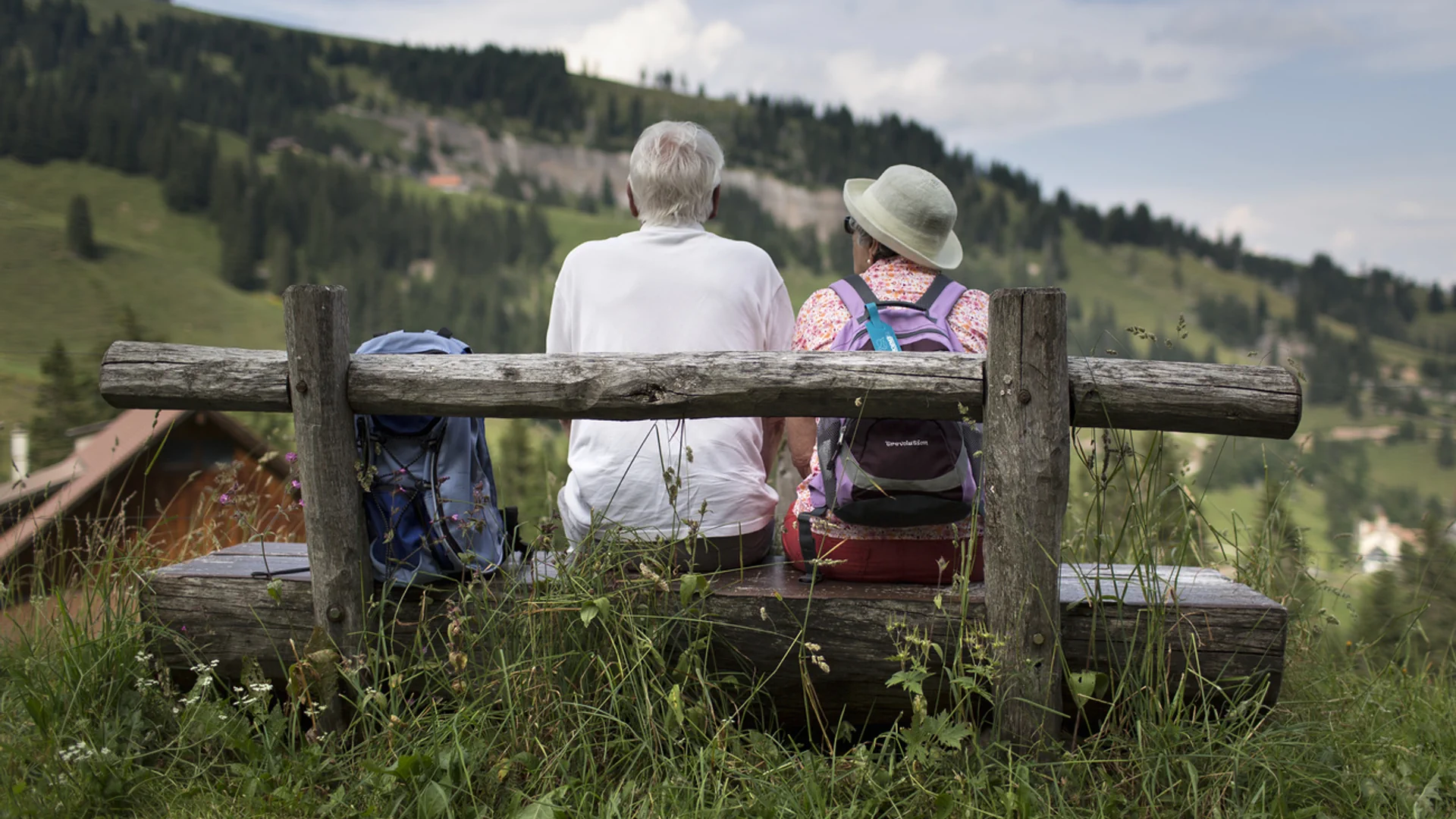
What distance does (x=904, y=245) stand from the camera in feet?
10.9

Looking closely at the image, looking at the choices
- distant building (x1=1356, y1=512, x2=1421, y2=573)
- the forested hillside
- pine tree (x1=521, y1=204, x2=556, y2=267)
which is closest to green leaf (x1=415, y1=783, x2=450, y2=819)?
distant building (x1=1356, y1=512, x2=1421, y2=573)

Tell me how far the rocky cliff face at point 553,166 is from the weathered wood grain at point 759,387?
162987 mm

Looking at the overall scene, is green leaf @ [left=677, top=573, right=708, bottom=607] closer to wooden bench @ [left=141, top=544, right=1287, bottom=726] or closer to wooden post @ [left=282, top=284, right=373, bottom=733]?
wooden bench @ [left=141, top=544, right=1287, bottom=726]

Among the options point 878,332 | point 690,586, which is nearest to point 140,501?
point 690,586

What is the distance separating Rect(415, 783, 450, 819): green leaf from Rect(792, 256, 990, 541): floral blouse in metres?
1.28

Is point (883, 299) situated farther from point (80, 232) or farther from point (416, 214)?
point (416, 214)

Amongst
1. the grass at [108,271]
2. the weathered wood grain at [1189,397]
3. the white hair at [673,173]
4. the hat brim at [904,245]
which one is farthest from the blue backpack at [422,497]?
the grass at [108,271]

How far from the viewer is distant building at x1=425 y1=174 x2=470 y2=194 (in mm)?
146038

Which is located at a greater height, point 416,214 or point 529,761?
point 416,214

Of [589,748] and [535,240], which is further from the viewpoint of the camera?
[535,240]

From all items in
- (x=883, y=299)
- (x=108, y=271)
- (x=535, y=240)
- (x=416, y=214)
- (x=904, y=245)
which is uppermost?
(x=416, y=214)

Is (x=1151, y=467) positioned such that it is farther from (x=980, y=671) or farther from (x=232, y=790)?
(x=232, y=790)

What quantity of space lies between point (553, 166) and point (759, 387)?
182443mm

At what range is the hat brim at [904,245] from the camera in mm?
3322
